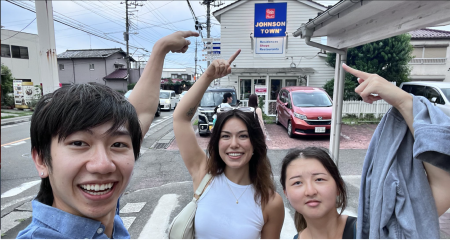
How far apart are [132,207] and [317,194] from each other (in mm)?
3539

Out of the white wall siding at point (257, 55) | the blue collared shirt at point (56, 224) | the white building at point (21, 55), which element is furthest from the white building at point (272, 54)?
the white building at point (21, 55)

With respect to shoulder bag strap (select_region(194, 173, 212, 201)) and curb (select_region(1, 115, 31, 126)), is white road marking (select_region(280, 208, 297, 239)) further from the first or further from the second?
curb (select_region(1, 115, 31, 126))

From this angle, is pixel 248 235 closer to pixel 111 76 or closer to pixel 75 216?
pixel 75 216

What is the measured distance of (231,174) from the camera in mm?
1598

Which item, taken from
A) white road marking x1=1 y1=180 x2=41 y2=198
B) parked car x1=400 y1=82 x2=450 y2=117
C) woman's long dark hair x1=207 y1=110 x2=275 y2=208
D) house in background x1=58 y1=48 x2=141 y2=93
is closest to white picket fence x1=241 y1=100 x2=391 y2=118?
parked car x1=400 y1=82 x2=450 y2=117

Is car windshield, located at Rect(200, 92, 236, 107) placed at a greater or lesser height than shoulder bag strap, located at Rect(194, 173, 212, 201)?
greater

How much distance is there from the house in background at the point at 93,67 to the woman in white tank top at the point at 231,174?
26.8 meters

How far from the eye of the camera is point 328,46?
13.9 feet

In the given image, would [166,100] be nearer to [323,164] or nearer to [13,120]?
[13,120]

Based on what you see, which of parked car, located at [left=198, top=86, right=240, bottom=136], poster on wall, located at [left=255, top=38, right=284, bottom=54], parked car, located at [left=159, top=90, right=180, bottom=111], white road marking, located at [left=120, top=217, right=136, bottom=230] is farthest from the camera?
parked car, located at [left=159, top=90, right=180, bottom=111]

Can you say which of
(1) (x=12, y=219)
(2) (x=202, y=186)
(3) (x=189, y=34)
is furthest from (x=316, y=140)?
(1) (x=12, y=219)

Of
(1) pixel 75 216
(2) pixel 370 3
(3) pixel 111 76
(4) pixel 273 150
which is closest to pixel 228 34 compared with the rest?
(4) pixel 273 150

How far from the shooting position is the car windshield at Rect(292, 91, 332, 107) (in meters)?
8.94

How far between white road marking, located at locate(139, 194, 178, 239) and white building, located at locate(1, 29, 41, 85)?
24.5 meters
